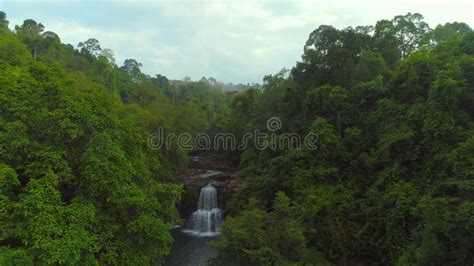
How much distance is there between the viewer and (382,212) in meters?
15.8

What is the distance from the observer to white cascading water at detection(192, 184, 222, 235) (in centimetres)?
2522

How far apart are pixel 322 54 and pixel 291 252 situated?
15.5m

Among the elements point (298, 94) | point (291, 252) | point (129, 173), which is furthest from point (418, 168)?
point (129, 173)

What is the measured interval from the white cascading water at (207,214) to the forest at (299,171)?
3.09 metres

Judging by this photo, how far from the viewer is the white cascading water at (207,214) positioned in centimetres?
2522

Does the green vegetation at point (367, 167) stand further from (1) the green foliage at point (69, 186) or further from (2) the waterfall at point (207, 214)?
(2) the waterfall at point (207, 214)

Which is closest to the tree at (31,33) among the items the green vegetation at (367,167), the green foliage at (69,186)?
the green vegetation at (367,167)

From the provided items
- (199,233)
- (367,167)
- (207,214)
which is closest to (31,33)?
(207,214)

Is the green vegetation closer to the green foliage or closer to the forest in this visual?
the forest

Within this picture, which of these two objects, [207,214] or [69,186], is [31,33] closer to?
[207,214]

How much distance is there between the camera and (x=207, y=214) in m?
26.1

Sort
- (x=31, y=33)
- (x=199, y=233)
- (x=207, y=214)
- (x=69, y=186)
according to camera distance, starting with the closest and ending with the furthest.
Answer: (x=69, y=186) < (x=199, y=233) < (x=207, y=214) < (x=31, y=33)

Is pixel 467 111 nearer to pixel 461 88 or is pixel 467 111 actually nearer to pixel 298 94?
pixel 461 88

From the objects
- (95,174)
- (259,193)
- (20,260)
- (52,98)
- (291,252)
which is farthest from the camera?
(259,193)
